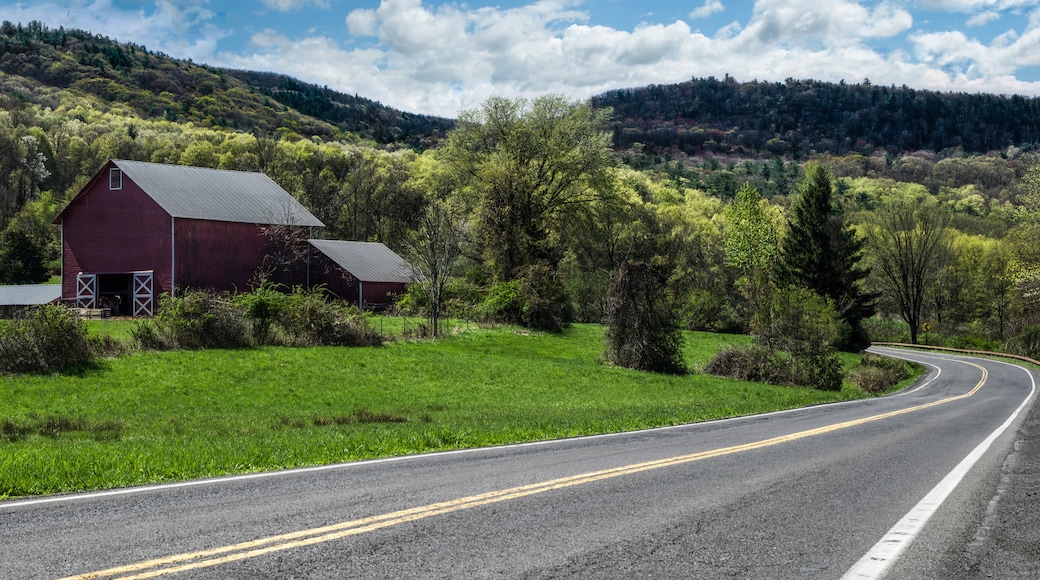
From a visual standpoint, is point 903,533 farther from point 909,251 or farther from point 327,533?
point 909,251

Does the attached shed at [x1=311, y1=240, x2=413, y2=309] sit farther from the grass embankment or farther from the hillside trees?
the grass embankment

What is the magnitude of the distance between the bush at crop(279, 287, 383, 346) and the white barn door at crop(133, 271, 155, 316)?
678 inches

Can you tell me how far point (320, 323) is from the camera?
33.7 meters

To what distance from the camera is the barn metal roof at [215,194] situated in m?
47.8

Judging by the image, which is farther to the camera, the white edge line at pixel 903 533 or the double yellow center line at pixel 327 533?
the white edge line at pixel 903 533

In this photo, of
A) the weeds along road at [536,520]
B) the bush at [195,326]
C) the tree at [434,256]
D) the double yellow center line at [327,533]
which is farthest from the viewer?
the tree at [434,256]

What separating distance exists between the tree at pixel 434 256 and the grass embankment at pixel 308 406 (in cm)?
266

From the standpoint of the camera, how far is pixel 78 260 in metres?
49.4

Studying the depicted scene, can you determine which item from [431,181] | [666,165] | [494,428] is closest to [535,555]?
[494,428]

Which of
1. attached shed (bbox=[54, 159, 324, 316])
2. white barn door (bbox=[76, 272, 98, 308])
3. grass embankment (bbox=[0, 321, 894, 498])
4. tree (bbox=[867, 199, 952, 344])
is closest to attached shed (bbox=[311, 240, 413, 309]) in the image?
attached shed (bbox=[54, 159, 324, 316])

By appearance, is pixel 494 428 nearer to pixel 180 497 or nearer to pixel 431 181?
pixel 180 497

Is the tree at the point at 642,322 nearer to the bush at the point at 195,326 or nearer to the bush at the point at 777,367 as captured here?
the bush at the point at 777,367

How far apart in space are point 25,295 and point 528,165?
40.1 m

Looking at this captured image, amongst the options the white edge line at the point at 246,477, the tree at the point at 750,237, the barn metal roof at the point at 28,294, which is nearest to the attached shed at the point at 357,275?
the barn metal roof at the point at 28,294
